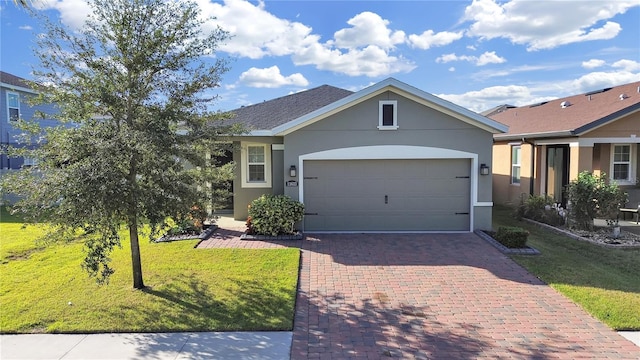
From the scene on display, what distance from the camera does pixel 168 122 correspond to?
6.39m

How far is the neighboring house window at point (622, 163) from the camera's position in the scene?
13.6m

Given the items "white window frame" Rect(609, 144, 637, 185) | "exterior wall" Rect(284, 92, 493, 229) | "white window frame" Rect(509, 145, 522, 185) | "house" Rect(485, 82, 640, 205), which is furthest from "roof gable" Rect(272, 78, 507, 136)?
"white window frame" Rect(509, 145, 522, 185)

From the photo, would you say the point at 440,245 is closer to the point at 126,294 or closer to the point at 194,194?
the point at 194,194

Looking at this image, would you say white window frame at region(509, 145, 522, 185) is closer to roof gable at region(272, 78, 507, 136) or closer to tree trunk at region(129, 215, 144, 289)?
roof gable at region(272, 78, 507, 136)

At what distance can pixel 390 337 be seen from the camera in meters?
5.23

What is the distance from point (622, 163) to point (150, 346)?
15.1m

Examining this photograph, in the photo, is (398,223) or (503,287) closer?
(503,287)

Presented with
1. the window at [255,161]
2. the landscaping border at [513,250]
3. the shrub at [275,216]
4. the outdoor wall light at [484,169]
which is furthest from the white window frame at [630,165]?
the window at [255,161]

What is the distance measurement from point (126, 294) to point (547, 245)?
9.25m

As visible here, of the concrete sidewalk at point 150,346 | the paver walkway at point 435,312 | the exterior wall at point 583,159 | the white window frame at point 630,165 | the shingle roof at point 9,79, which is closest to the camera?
the concrete sidewalk at point 150,346

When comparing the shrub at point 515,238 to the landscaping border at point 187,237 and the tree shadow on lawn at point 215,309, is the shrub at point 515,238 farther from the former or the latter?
the landscaping border at point 187,237

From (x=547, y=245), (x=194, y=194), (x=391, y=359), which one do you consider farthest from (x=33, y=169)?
(x=547, y=245)

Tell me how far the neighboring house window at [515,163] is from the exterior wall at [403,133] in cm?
629

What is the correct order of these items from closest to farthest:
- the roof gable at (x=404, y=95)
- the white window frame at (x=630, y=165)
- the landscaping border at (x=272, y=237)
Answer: the landscaping border at (x=272, y=237) → the roof gable at (x=404, y=95) → the white window frame at (x=630, y=165)
